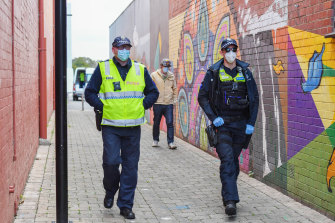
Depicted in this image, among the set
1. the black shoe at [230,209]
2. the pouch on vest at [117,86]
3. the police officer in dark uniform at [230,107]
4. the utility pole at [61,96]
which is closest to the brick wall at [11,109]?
the utility pole at [61,96]

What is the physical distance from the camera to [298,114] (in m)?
6.04

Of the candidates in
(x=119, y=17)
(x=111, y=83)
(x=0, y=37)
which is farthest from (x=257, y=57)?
(x=119, y=17)

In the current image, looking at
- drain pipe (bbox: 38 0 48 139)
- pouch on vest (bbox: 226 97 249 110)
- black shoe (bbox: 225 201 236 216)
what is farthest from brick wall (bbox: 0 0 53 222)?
drain pipe (bbox: 38 0 48 139)

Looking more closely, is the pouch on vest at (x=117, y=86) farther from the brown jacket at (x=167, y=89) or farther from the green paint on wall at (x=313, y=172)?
the brown jacket at (x=167, y=89)

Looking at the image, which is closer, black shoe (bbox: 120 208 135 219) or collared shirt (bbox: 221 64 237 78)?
black shoe (bbox: 120 208 135 219)

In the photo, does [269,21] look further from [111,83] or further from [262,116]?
[111,83]

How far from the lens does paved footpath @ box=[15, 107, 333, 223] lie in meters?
5.43

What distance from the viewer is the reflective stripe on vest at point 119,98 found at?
5.27 meters

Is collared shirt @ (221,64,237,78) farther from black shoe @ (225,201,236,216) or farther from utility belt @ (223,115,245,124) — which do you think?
black shoe @ (225,201,236,216)

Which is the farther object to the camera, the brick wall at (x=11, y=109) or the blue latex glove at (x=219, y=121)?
the blue latex glove at (x=219, y=121)

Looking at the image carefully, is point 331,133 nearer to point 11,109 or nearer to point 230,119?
point 230,119

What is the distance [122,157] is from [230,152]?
123 centimetres

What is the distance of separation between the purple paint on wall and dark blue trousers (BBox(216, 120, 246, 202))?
2.48 ft

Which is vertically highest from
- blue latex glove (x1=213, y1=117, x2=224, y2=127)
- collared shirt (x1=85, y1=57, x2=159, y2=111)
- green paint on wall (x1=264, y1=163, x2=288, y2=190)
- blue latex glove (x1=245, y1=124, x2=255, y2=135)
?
collared shirt (x1=85, y1=57, x2=159, y2=111)
